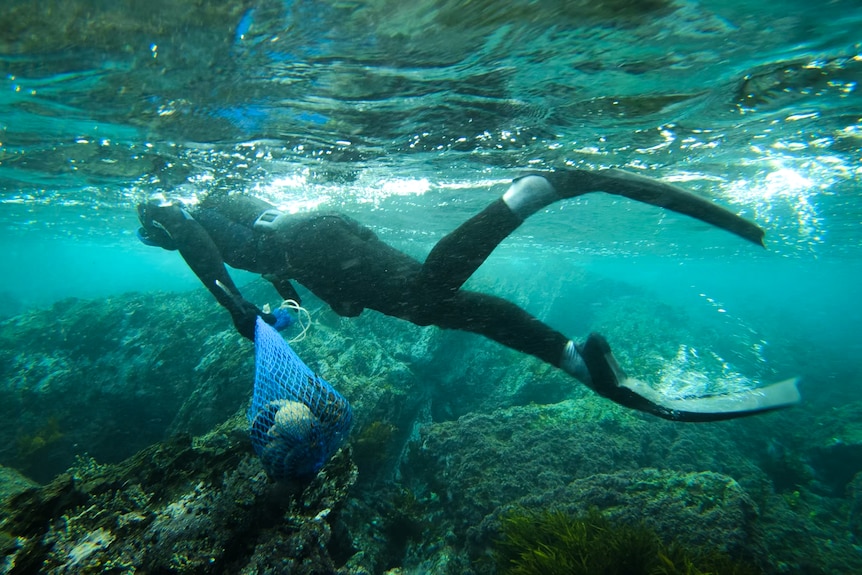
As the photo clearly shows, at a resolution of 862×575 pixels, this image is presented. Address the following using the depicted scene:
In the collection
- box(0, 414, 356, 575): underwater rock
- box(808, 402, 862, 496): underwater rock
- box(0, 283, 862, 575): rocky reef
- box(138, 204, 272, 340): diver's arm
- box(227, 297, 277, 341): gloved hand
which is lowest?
box(808, 402, 862, 496): underwater rock

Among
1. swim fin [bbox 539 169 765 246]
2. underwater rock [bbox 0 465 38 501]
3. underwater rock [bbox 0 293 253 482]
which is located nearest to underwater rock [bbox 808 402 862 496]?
swim fin [bbox 539 169 765 246]

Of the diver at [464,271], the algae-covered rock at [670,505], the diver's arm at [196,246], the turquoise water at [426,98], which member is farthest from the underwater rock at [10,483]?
the algae-covered rock at [670,505]

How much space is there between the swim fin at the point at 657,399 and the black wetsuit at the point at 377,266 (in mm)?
363

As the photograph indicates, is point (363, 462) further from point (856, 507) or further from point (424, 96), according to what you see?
point (856, 507)

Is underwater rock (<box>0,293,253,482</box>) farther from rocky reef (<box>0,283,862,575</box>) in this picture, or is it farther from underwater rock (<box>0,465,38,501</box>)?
underwater rock (<box>0,465,38,501</box>)

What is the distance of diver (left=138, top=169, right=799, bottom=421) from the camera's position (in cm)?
348

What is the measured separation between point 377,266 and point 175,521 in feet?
9.41

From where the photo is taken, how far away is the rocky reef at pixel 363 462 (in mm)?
2826

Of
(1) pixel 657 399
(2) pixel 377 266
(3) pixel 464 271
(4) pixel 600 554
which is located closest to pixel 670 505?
(4) pixel 600 554

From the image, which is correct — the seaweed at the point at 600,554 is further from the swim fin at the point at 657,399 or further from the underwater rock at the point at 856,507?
the underwater rock at the point at 856,507

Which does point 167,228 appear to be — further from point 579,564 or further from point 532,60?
point 579,564

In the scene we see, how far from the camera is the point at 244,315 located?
4.29 metres

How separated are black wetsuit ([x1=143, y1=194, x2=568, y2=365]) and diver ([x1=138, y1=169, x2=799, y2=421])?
0.01m

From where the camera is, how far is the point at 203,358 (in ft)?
37.3
